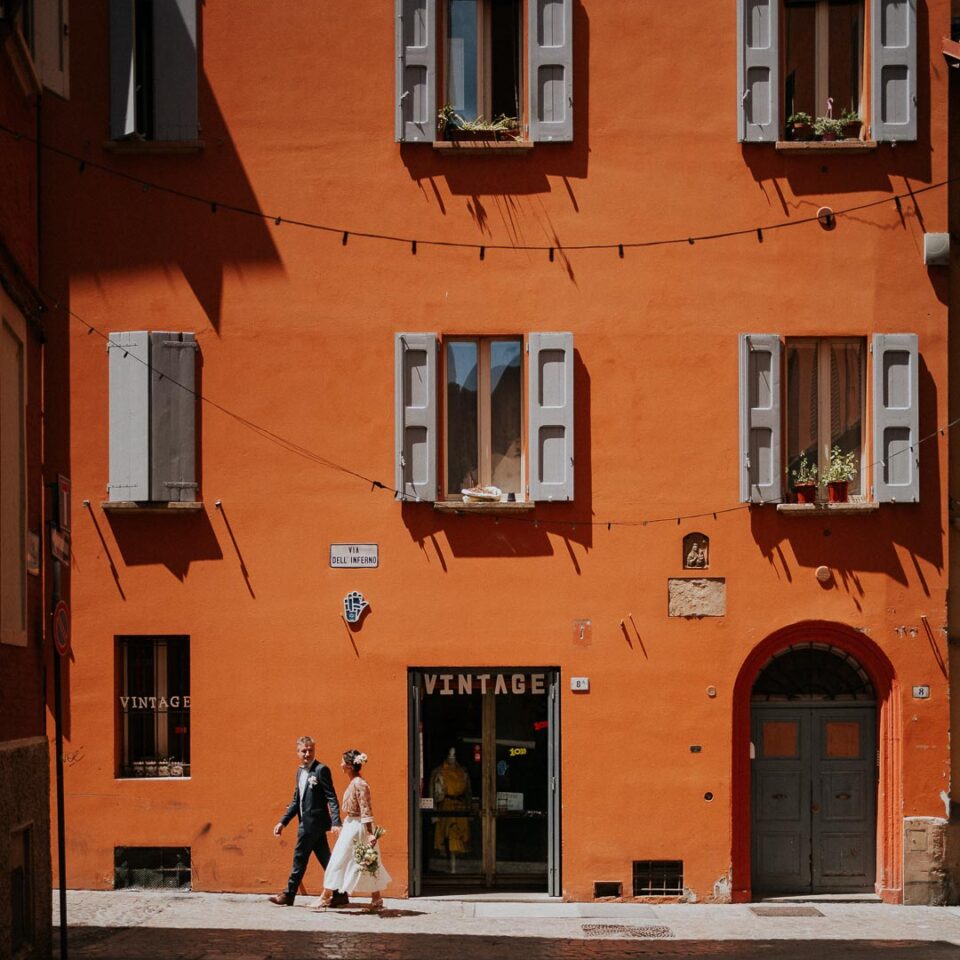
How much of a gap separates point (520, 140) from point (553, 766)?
21.5 feet

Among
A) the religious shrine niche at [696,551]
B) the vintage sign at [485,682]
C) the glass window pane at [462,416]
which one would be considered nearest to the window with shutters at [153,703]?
the vintage sign at [485,682]

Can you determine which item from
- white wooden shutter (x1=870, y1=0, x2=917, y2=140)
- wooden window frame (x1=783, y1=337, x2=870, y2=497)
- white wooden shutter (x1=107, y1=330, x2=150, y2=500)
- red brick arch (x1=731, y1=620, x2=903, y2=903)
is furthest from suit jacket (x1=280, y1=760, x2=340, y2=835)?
white wooden shutter (x1=870, y1=0, x2=917, y2=140)

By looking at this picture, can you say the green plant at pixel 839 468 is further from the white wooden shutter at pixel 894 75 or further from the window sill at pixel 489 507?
the white wooden shutter at pixel 894 75

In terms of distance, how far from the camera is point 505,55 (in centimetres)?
1508

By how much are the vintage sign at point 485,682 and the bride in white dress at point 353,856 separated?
138 centimetres

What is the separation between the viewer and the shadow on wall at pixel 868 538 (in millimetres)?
14594

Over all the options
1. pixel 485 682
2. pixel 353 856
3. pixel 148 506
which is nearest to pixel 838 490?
pixel 485 682

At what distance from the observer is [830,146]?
14.6 m

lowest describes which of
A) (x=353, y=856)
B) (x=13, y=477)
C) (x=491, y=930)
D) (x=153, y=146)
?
(x=491, y=930)

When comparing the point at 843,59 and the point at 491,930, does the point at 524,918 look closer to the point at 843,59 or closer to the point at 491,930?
the point at 491,930

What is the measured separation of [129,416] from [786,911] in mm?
8413

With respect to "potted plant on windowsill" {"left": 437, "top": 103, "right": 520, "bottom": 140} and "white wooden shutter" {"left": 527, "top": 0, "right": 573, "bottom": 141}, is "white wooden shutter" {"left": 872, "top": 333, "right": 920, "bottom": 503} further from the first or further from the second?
"potted plant on windowsill" {"left": 437, "top": 103, "right": 520, "bottom": 140}

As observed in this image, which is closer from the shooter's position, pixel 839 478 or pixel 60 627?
pixel 60 627

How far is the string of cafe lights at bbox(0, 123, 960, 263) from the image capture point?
1471cm
